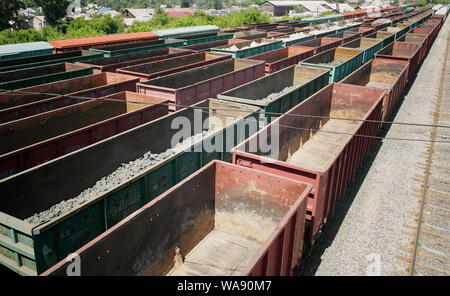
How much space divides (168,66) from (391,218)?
13417 millimetres

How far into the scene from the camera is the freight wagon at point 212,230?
5281 mm

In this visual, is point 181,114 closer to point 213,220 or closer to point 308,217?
point 213,220

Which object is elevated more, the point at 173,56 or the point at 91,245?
the point at 173,56

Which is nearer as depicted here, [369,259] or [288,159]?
[369,259]

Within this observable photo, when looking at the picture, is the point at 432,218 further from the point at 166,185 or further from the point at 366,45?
the point at 366,45

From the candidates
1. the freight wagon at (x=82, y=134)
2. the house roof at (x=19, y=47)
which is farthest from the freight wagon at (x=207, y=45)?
the freight wagon at (x=82, y=134)

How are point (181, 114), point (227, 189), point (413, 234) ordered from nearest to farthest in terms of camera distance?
point (227, 189) → point (413, 234) → point (181, 114)

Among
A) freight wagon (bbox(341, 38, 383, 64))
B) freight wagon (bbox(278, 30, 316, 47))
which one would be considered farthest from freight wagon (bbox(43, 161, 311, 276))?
freight wagon (bbox(278, 30, 316, 47))

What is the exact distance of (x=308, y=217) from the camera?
Result: 287 inches

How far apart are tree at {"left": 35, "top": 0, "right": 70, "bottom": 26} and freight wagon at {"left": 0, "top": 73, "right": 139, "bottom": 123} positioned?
126 feet

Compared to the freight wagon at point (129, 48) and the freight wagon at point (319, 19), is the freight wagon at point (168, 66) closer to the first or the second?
the freight wagon at point (129, 48)

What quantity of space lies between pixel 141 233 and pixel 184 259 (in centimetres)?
159

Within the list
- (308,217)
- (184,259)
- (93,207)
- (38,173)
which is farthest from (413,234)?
(38,173)
